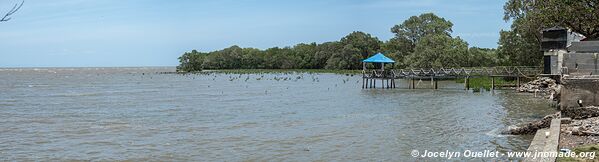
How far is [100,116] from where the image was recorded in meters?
28.0

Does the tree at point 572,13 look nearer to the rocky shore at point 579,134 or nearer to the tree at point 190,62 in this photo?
the rocky shore at point 579,134

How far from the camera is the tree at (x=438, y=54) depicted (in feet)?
245

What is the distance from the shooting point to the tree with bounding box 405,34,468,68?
7456 cm

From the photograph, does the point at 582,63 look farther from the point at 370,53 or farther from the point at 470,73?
the point at 370,53

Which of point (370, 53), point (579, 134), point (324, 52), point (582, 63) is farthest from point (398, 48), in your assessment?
point (579, 134)

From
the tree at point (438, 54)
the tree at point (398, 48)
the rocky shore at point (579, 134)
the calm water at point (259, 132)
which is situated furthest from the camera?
the tree at point (398, 48)

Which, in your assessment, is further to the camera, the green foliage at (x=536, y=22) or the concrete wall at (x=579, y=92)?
the green foliage at (x=536, y=22)

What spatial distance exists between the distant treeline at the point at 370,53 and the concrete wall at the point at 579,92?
1678 inches

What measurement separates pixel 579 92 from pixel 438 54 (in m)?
54.7

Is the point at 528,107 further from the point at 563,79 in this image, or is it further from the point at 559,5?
the point at 563,79

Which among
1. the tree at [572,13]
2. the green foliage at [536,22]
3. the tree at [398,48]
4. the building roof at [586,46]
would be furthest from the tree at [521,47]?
the tree at [398,48]

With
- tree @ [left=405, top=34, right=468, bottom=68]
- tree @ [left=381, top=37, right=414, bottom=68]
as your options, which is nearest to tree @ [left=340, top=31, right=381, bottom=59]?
tree @ [left=381, top=37, right=414, bottom=68]

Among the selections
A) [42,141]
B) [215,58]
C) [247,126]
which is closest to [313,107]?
[247,126]

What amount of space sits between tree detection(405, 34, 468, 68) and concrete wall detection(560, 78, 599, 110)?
169ft
